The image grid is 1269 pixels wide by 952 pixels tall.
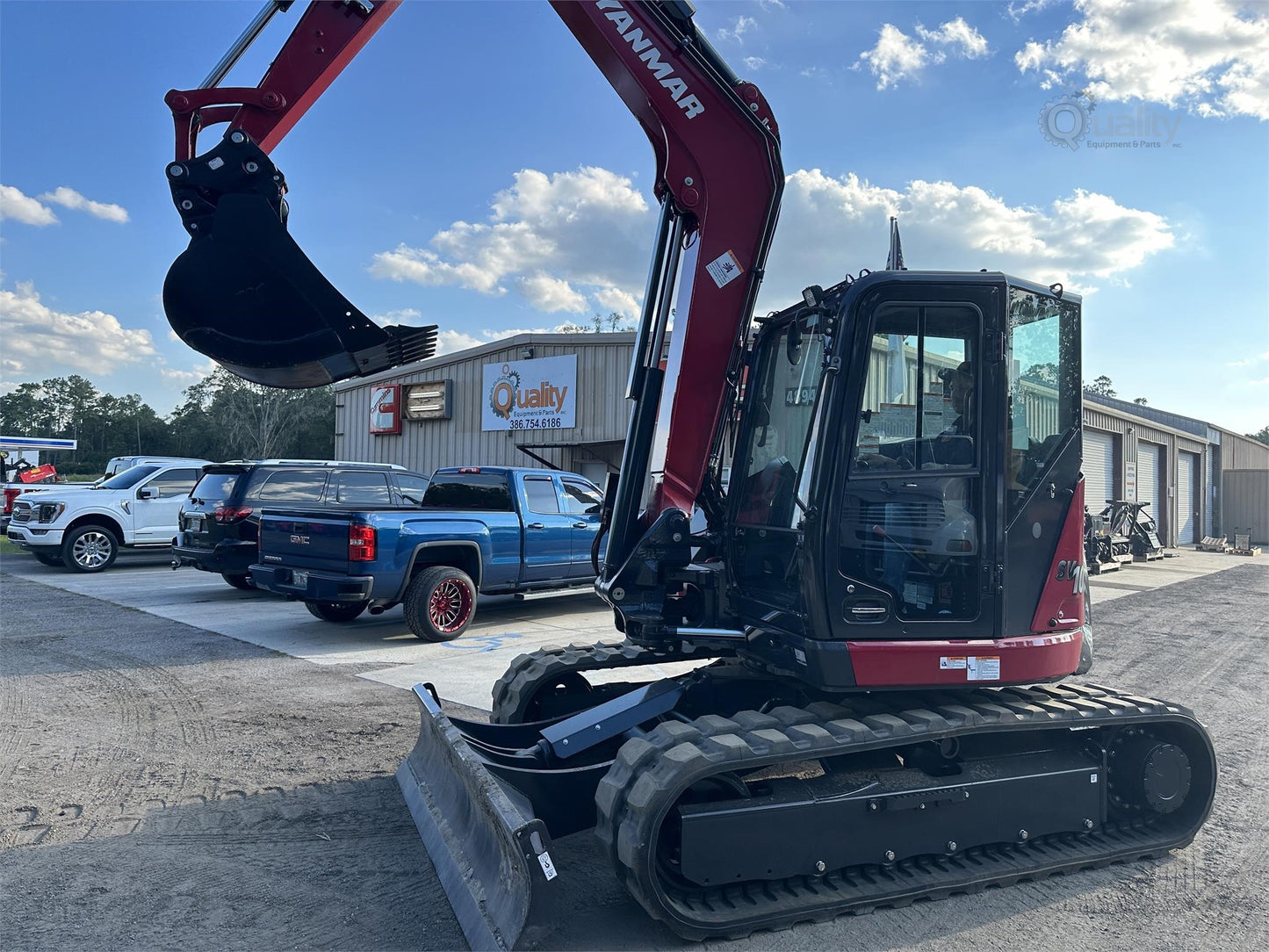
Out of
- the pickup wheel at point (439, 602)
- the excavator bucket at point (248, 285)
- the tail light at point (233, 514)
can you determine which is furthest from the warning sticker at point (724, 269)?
the tail light at point (233, 514)

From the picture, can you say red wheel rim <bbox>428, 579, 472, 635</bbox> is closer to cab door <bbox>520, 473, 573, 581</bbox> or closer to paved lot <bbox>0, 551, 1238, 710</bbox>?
paved lot <bbox>0, 551, 1238, 710</bbox>

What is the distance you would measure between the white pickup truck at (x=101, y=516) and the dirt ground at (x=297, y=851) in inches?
359

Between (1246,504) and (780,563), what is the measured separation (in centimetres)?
4156

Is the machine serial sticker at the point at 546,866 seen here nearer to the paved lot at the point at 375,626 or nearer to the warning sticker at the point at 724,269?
the warning sticker at the point at 724,269

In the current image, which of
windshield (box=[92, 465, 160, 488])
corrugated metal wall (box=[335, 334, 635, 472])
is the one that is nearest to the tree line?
corrugated metal wall (box=[335, 334, 635, 472])

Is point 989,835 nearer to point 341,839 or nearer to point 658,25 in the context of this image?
point 341,839

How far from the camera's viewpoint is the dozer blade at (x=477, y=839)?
3.25m

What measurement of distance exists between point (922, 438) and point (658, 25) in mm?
2535

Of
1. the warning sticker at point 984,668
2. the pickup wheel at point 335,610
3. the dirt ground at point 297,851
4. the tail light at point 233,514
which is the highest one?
the tail light at point 233,514

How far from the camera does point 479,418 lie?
2484 centimetres

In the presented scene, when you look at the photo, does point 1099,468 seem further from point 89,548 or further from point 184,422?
point 184,422

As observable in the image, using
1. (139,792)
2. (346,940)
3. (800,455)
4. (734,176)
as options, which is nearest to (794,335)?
(800,455)

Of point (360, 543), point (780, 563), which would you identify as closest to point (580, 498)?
point (360, 543)

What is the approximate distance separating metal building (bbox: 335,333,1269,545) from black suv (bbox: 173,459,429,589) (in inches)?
210
